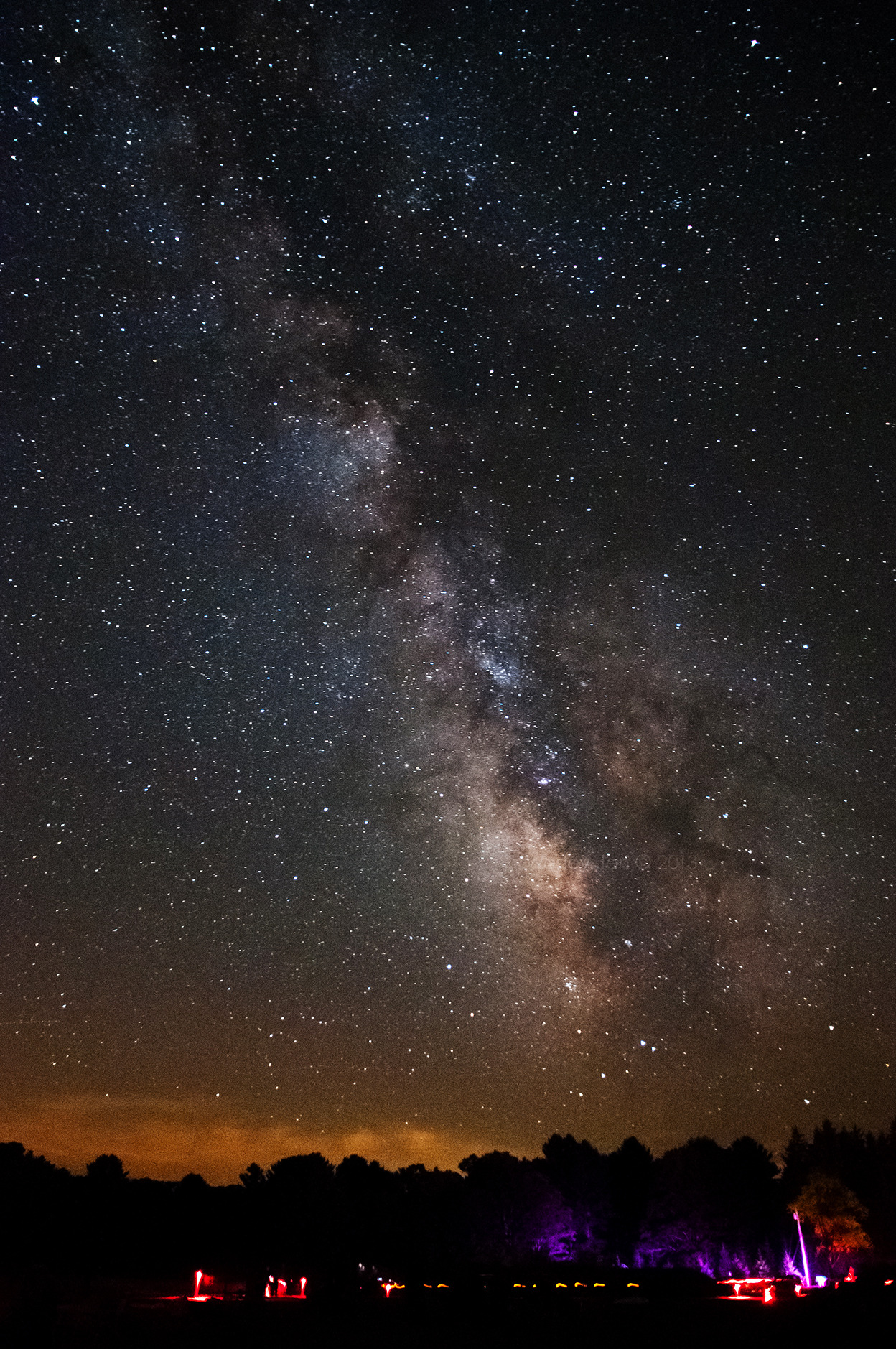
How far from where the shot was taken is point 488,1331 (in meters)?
16.3

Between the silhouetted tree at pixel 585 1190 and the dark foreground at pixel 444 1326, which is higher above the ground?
the silhouetted tree at pixel 585 1190

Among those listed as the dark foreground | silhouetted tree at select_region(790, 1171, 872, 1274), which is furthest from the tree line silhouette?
the dark foreground

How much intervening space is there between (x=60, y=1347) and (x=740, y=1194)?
51.8 metres

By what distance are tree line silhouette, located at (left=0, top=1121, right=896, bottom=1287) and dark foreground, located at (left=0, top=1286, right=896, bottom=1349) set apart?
30.2 metres

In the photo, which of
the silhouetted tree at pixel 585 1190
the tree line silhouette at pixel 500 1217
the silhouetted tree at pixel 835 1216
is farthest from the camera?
the silhouetted tree at pixel 585 1190

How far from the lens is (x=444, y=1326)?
17.3 metres

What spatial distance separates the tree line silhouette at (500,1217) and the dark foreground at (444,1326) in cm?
3018

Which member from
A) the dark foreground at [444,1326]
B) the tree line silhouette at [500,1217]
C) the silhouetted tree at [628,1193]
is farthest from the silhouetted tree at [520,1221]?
the dark foreground at [444,1326]

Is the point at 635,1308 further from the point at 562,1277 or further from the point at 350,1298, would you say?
the point at 562,1277

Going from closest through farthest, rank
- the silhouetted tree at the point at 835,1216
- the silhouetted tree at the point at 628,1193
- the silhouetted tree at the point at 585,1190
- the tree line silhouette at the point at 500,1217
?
the silhouetted tree at the point at 835,1216 < the tree line silhouette at the point at 500,1217 < the silhouetted tree at the point at 585,1190 < the silhouetted tree at the point at 628,1193

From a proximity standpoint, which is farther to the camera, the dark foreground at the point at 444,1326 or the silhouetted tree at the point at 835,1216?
the silhouetted tree at the point at 835,1216

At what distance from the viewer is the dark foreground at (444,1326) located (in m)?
13.8

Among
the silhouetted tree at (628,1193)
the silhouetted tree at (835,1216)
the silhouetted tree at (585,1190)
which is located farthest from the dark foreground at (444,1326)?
the silhouetted tree at (628,1193)

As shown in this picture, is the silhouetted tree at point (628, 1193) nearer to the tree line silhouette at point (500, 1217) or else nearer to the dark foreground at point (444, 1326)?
the tree line silhouette at point (500, 1217)
